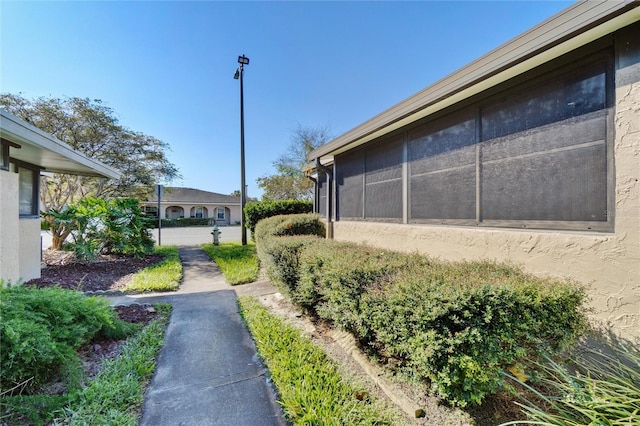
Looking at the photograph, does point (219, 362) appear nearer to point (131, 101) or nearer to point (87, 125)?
point (131, 101)

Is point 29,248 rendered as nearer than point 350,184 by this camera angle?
Yes

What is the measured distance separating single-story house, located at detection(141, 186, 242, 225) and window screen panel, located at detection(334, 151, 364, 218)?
1195 inches

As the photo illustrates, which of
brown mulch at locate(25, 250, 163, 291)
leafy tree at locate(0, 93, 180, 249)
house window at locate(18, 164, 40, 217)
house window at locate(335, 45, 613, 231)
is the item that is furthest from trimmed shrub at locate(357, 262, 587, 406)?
leafy tree at locate(0, 93, 180, 249)

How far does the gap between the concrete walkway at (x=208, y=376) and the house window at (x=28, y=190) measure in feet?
17.1

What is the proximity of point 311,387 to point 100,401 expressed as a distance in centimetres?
185

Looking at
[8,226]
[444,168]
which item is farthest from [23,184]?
[444,168]

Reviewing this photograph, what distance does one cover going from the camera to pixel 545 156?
293 centimetres

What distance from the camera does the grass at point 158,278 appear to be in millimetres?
6016

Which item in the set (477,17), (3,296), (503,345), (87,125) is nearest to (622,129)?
(503,345)

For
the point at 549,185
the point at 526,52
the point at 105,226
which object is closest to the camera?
the point at 526,52

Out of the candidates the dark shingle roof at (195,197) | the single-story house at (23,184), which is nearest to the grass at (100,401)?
the single-story house at (23,184)

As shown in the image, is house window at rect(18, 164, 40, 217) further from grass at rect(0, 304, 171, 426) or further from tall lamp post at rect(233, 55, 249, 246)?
tall lamp post at rect(233, 55, 249, 246)

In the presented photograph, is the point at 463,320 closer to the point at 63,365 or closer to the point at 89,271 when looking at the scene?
the point at 63,365

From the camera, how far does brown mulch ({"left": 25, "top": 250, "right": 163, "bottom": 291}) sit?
616cm
